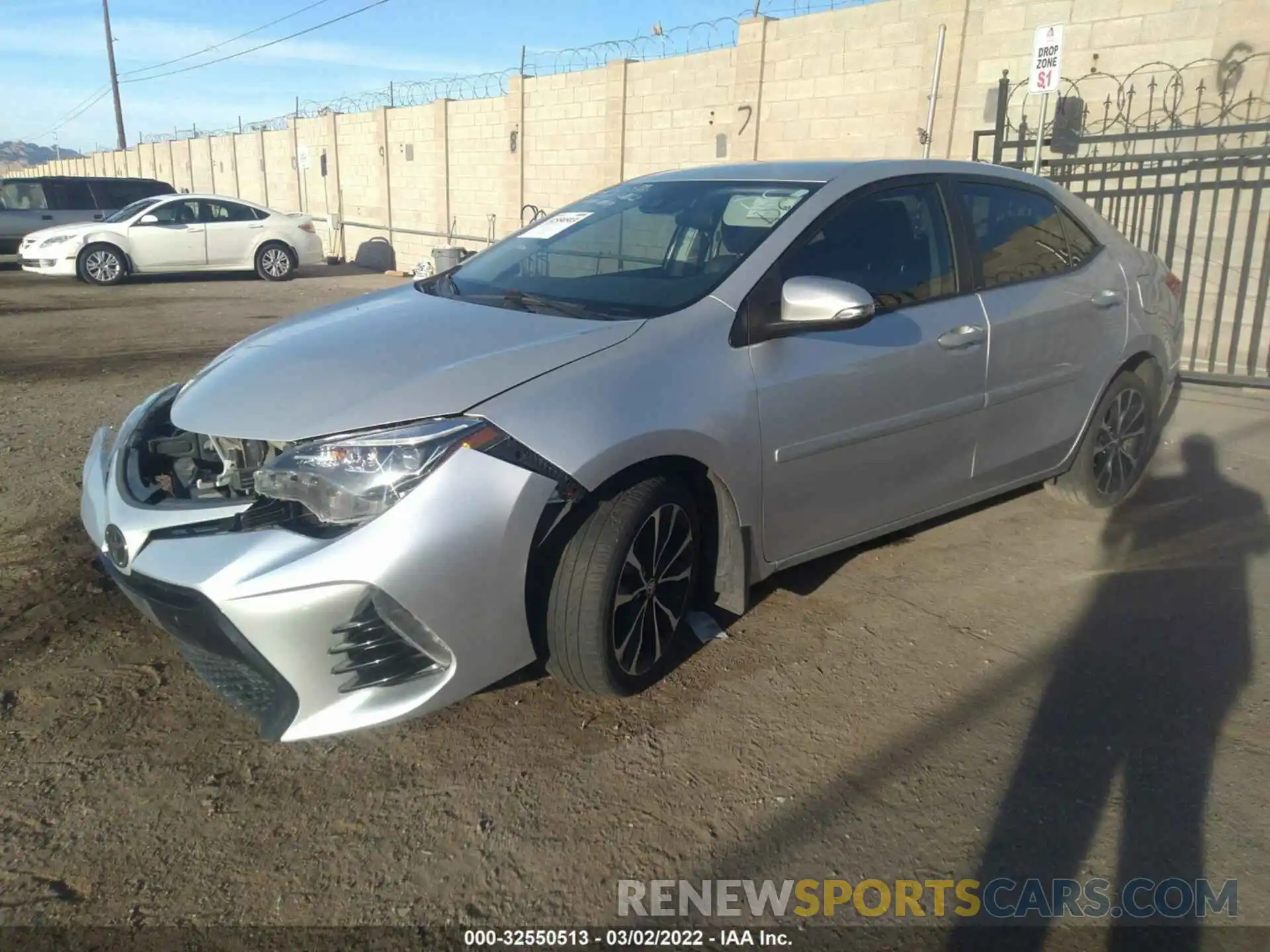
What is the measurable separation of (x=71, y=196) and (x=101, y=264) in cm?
377

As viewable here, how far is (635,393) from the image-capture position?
2.87m

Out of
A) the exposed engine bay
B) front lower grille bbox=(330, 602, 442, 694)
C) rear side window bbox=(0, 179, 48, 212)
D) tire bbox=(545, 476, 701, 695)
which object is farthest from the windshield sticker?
rear side window bbox=(0, 179, 48, 212)

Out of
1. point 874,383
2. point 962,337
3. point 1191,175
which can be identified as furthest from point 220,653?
point 1191,175

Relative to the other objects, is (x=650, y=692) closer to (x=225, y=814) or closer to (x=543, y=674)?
(x=543, y=674)

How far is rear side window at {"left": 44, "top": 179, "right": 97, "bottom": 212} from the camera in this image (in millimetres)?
17906

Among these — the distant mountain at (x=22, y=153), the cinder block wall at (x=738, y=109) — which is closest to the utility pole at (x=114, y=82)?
the cinder block wall at (x=738, y=109)

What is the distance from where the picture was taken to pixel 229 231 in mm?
16391

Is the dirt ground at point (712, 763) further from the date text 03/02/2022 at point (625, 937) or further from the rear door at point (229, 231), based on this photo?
the rear door at point (229, 231)

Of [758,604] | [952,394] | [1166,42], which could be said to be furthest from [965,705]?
[1166,42]

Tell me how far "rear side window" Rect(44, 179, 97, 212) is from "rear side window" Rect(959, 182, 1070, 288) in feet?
61.0

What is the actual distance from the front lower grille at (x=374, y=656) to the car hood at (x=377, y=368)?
528mm

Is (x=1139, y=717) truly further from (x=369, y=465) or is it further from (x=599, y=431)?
(x=369, y=465)

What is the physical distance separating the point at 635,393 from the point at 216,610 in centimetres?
128

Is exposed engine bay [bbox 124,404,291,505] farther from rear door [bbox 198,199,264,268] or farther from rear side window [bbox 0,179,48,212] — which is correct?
rear side window [bbox 0,179,48,212]
